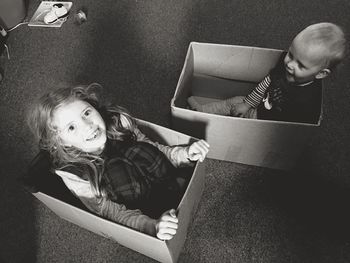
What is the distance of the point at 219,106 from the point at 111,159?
465mm

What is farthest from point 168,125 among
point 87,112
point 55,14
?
point 55,14

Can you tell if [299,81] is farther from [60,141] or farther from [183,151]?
[60,141]

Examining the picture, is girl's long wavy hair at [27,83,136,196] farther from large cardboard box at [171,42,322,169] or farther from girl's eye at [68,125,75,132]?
large cardboard box at [171,42,322,169]

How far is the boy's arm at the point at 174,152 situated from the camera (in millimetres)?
930

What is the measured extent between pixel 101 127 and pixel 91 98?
0.13 m

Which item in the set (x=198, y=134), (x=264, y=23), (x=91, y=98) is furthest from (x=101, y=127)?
(x=264, y=23)

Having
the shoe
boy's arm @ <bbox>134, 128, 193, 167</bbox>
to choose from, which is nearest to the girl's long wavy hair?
boy's arm @ <bbox>134, 128, 193, 167</bbox>

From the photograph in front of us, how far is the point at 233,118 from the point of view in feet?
2.88

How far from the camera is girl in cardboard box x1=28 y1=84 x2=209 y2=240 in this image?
82cm

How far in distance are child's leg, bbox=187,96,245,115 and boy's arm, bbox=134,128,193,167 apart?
0.88 ft

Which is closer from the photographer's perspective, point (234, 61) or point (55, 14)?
point (234, 61)

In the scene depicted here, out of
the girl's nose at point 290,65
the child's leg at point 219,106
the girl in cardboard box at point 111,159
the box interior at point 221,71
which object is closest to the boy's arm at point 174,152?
the girl in cardboard box at point 111,159

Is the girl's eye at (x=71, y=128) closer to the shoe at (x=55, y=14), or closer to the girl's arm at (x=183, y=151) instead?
the girl's arm at (x=183, y=151)

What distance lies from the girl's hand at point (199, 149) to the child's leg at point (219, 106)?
322mm
